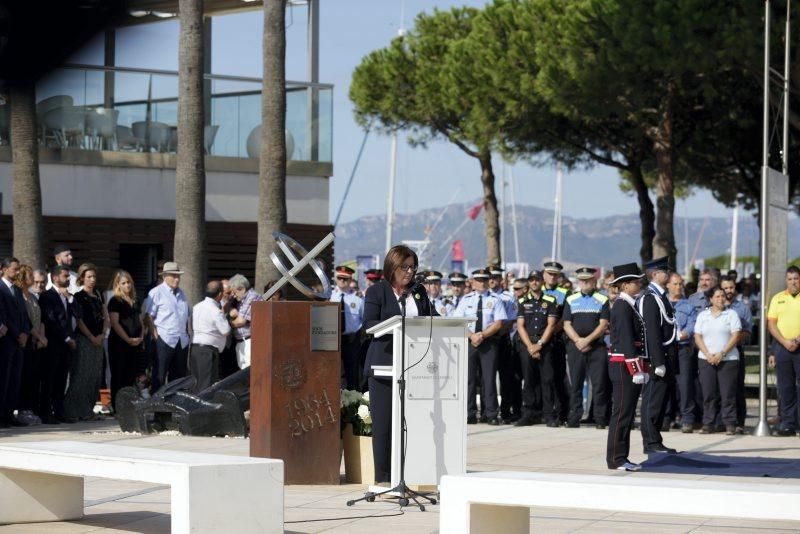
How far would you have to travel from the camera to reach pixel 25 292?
597 inches

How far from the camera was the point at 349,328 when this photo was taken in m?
17.8

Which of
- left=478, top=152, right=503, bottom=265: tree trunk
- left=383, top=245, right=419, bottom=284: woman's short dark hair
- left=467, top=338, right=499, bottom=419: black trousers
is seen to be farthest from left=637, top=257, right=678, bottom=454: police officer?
left=478, top=152, right=503, bottom=265: tree trunk

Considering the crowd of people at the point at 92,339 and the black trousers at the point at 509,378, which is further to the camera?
the black trousers at the point at 509,378

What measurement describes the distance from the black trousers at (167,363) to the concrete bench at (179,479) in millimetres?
8159

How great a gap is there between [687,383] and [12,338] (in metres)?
7.96

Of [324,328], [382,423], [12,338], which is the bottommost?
[382,423]

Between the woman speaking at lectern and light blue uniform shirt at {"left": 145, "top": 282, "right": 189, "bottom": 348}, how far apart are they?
707 cm

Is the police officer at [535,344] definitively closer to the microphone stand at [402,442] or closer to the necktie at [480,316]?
the necktie at [480,316]

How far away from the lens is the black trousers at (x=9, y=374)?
14875 mm

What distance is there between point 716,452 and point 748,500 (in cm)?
793

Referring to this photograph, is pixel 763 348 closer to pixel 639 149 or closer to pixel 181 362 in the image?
pixel 181 362

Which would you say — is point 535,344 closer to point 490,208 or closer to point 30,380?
point 30,380

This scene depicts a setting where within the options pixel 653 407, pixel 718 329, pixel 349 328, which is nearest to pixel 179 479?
pixel 653 407

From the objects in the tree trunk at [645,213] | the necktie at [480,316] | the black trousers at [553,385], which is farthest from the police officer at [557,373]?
the tree trunk at [645,213]
